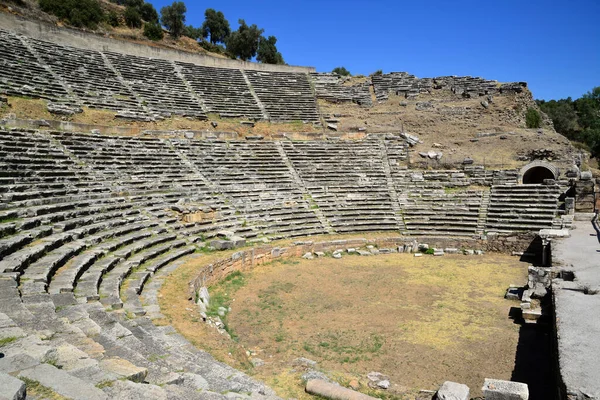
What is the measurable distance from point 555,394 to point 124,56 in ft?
92.3

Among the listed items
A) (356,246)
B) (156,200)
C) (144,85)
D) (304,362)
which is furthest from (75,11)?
(304,362)

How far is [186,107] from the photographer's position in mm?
23703

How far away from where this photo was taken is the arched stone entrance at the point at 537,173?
18688 millimetres

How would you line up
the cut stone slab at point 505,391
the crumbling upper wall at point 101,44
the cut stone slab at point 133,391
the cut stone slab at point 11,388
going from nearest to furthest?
the cut stone slab at point 11,388 → the cut stone slab at point 133,391 → the cut stone slab at point 505,391 → the crumbling upper wall at point 101,44

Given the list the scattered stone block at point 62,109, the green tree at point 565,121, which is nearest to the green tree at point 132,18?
the scattered stone block at point 62,109

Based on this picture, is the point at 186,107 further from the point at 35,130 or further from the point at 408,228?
the point at 408,228

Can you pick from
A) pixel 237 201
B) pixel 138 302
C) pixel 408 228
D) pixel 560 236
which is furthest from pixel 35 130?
pixel 560 236

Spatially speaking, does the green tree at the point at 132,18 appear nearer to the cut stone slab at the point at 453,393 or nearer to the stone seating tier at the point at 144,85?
the stone seating tier at the point at 144,85

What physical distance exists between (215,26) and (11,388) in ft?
162

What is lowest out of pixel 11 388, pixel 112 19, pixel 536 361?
pixel 536 361

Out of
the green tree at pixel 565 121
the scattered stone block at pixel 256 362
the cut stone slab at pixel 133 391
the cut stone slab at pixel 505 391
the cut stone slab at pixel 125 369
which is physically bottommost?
the scattered stone block at pixel 256 362

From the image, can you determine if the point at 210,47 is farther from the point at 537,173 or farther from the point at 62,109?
the point at 537,173

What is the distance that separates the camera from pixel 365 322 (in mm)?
9258

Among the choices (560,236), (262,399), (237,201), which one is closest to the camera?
(262,399)
